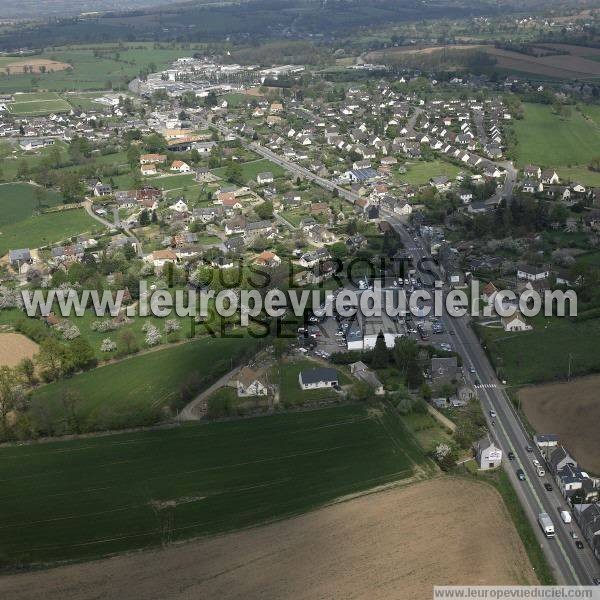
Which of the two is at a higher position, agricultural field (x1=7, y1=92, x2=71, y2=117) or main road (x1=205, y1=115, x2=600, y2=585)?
agricultural field (x1=7, y1=92, x2=71, y2=117)

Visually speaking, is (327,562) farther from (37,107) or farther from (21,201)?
(37,107)

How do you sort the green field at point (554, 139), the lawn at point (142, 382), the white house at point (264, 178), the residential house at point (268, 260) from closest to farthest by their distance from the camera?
the lawn at point (142, 382) < the residential house at point (268, 260) < the white house at point (264, 178) < the green field at point (554, 139)

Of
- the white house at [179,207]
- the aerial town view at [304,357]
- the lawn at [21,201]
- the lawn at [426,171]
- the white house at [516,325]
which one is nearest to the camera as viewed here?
the aerial town view at [304,357]

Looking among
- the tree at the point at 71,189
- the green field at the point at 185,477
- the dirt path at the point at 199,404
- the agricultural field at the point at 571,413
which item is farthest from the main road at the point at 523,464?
the tree at the point at 71,189

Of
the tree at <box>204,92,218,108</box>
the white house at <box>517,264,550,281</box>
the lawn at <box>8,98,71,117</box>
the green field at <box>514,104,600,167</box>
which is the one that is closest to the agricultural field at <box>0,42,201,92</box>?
the lawn at <box>8,98,71,117</box>

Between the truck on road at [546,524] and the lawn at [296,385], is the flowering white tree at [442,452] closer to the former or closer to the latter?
the truck on road at [546,524]

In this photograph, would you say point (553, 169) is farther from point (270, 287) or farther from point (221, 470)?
point (221, 470)

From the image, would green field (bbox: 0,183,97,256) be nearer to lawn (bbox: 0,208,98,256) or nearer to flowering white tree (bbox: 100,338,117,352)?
lawn (bbox: 0,208,98,256)
